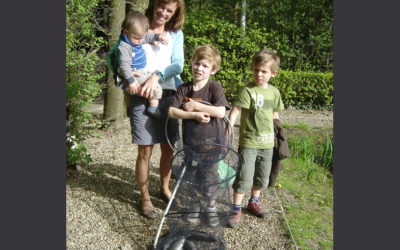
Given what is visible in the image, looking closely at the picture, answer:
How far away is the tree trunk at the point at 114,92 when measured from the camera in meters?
5.66

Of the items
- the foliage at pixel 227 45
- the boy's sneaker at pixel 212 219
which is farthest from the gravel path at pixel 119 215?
the foliage at pixel 227 45

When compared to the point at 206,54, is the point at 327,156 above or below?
below

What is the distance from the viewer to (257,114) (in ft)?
9.75

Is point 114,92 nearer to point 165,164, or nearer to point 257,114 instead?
point 165,164

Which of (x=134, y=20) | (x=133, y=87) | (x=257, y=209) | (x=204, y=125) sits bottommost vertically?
(x=257, y=209)

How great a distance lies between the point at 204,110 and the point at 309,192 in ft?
6.93

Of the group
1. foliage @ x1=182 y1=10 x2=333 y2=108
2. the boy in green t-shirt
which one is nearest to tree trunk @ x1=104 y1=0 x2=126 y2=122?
foliage @ x1=182 y1=10 x2=333 y2=108

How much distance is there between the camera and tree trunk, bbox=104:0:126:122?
5.66 meters

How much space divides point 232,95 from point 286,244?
552 centimetres

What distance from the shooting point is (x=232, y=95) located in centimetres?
814

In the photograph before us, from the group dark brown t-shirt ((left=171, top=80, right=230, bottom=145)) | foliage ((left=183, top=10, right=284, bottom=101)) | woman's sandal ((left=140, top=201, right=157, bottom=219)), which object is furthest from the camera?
foliage ((left=183, top=10, right=284, bottom=101))

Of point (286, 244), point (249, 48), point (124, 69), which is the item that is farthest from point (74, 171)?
point (249, 48)

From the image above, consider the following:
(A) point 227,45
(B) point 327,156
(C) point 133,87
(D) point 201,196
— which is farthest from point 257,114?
(A) point 227,45

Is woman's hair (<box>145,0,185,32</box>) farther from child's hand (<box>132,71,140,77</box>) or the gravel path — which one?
the gravel path
